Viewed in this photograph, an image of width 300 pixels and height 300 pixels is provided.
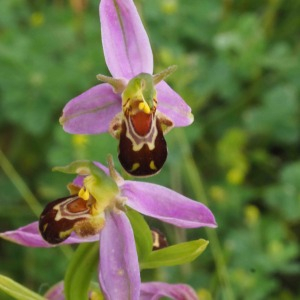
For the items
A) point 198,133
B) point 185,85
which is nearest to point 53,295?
point 198,133

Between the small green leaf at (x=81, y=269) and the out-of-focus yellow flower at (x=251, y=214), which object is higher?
the small green leaf at (x=81, y=269)

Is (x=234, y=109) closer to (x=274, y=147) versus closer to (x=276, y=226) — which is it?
(x=274, y=147)

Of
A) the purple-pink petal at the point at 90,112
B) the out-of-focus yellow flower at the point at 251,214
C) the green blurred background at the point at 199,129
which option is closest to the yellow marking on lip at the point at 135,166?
the purple-pink petal at the point at 90,112

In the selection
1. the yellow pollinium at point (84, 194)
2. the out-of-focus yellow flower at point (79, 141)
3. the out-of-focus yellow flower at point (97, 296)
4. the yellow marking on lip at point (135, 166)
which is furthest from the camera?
the out-of-focus yellow flower at point (79, 141)

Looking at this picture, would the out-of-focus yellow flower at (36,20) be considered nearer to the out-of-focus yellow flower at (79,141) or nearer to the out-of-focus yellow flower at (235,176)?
the out-of-focus yellow flower at (79,141)

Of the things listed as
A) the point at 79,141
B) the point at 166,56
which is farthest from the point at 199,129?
the point at 79,141

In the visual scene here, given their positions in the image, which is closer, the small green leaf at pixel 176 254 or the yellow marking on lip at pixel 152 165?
the yellow marking on lip at pixel 152 165

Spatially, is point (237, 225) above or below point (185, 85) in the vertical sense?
below
